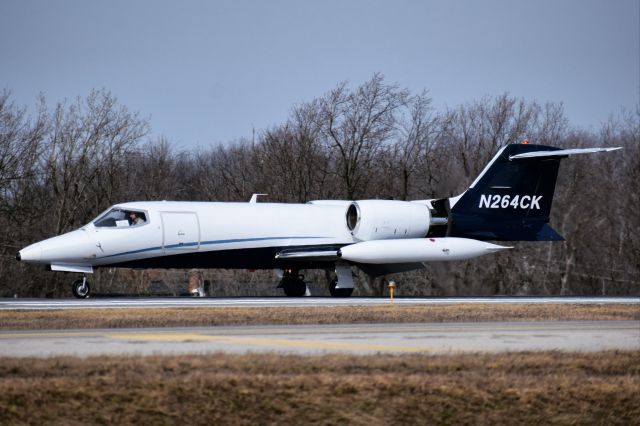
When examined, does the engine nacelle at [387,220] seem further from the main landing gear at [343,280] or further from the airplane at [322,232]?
the main landing gear at [343,280]

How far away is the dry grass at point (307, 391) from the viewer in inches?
463

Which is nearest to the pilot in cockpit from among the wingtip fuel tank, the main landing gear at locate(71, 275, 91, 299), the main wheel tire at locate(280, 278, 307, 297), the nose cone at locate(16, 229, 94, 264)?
the nose cone at locate(16, 229, 94, 264)

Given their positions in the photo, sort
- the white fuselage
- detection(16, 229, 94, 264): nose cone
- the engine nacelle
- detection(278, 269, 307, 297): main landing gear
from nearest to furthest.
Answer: detection(16, 229, 94, 264): nose cone
the white fuselage
the engine nacelle
detection(278, 269, 307, 297): main landing gear

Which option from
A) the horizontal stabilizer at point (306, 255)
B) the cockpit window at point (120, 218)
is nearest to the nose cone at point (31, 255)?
the cockpit window at point (120, 218)

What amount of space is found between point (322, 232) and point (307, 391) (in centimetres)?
2516

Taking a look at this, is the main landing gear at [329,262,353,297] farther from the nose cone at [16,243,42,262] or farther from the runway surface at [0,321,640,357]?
the runway surface at [0,321,640,357]

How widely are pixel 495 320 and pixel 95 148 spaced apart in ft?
116

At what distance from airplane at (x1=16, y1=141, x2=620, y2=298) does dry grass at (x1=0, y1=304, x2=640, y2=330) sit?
7863mm

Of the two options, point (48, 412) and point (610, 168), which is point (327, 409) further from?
point (610, 168)

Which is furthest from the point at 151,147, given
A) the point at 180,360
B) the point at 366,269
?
the point at 180,360

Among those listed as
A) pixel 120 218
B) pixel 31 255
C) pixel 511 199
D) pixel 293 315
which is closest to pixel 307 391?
pixel 293 315

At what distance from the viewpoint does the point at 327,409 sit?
1220cm

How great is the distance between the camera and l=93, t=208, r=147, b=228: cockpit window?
3434cm

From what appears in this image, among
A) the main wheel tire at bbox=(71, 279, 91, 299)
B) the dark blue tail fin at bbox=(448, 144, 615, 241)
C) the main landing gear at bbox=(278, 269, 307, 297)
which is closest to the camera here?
the main wheel tire at bbox=(71, 279, 91, 299)
